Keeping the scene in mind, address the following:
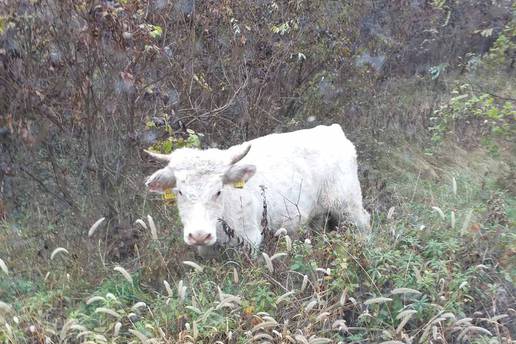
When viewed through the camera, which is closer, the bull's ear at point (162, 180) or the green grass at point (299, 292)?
the green grass at point (299, 292)

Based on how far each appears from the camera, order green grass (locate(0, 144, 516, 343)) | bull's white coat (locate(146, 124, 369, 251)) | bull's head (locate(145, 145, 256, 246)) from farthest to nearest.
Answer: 1. bull's white coat (locate(146, 124, 369, 251))
2. bull's head (locate(145, 145, 256, 246))
3. green grass (locate(0, 144, 516, 343))

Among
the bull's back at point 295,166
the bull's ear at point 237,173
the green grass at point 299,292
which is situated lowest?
the green grass at point 299,292

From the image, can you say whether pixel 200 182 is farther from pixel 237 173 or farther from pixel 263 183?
pixel 263 183

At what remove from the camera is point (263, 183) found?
5953 millimetres

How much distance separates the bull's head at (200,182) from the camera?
4934mm

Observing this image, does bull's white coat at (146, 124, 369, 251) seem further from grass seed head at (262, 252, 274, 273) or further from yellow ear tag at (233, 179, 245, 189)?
grass seed head at (262, 252, 274, 273)

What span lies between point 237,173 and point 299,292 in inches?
48.1

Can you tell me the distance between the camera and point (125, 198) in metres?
5.95

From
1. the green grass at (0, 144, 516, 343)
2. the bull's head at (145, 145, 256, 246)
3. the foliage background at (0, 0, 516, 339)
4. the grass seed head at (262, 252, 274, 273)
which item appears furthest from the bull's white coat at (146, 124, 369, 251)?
the grass seed head at (262, 252, 274, 273)

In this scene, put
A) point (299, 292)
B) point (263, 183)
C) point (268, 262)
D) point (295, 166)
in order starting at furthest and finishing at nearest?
A: 1. point (295, 166)
2. point (263, 183)
3. point (299, 292)
4. point (268, 262)

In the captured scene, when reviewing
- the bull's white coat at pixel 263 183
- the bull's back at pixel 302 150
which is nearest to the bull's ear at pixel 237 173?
the bull's white coat at pixel 263 183

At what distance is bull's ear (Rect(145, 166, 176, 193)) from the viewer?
5.31 meters

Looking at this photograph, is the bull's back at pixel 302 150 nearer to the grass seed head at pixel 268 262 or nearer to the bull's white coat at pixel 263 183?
the bull's white coat at pixel 263 183

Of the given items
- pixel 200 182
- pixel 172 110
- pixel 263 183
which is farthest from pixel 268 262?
pixel 172 110
